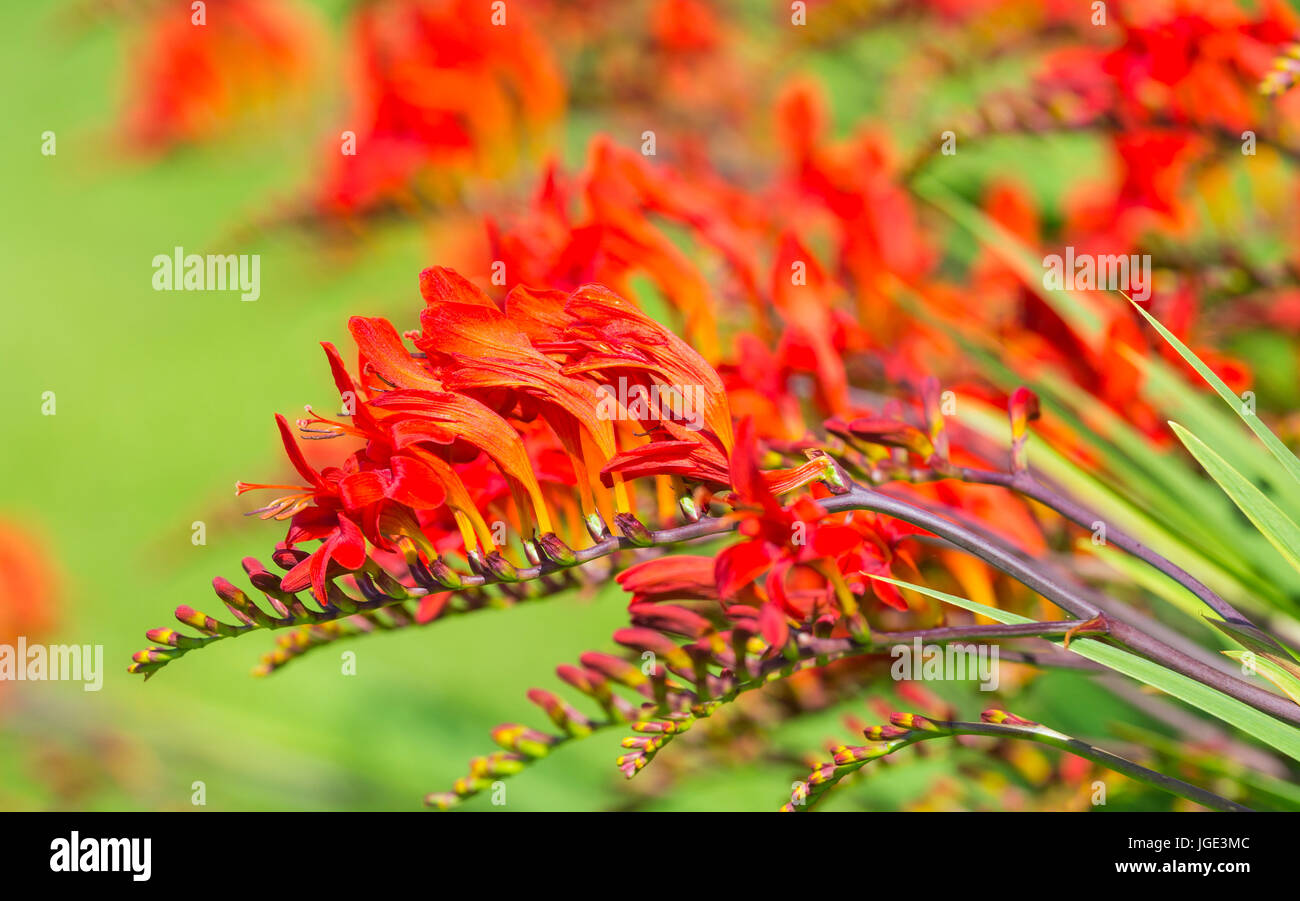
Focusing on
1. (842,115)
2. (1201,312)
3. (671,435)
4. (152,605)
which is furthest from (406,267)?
(671,435)

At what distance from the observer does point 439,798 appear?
563mm

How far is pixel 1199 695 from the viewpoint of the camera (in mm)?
485
